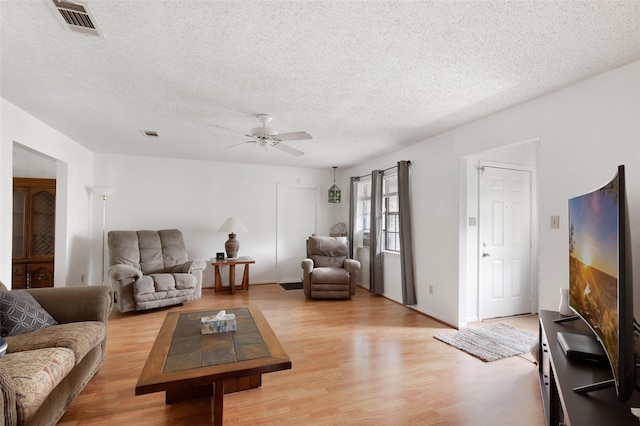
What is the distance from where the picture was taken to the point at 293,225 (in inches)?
250

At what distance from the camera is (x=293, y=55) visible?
2033 millimetres

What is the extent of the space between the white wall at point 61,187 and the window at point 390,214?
448 cm

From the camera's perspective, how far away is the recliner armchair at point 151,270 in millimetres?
4016

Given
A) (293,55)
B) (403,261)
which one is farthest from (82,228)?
(403,261)

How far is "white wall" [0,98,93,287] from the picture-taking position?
2.79 metres

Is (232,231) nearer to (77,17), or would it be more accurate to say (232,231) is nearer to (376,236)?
(376,236)

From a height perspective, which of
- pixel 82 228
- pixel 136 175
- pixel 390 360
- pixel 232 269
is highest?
pixel 136 175

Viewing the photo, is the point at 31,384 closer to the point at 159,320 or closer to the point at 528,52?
the point at 159,320

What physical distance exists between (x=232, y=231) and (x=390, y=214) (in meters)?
2.69

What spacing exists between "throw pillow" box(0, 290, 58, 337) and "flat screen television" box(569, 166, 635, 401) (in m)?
3.11

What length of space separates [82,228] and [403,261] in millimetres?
4694

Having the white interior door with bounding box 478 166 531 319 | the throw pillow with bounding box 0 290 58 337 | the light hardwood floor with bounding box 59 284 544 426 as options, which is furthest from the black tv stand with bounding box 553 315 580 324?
the throw pillow with bounding box 0 290 58 337

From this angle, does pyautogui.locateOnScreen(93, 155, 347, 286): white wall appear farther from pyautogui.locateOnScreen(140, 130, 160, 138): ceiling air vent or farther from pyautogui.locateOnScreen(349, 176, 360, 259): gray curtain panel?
pyautogui.locateOnScreen(140, 130, 160, 138): ceiling air vent

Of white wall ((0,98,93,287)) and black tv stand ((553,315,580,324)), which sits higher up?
white wall ((0,98,93,287))
